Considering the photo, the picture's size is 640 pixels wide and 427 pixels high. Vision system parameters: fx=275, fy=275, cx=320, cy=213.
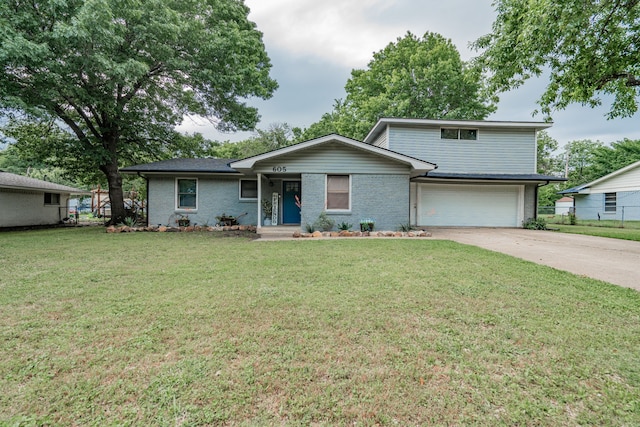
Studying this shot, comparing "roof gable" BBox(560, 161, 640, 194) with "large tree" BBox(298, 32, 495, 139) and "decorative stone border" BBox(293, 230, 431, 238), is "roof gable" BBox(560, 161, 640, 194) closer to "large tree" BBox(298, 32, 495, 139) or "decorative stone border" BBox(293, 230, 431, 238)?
"large tree" BBox(298, 32, 495, 139)

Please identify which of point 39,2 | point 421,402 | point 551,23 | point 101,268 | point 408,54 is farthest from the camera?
point 408,54

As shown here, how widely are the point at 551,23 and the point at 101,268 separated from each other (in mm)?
10679

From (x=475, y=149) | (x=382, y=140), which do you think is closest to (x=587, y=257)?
(x=475, y=149)

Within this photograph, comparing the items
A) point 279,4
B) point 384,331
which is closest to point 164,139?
point 279,4

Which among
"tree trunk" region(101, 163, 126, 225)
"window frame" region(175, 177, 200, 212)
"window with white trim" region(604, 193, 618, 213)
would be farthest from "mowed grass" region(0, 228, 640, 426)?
"window with white trim" region(604, 193, 618, 213)

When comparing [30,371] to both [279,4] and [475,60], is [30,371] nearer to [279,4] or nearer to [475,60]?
[475,60]

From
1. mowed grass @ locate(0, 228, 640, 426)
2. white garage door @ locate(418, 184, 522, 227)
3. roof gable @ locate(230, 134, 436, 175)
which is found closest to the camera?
mowed grass @ locate(0, 228, 640, 426)

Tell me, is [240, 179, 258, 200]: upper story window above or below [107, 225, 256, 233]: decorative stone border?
above

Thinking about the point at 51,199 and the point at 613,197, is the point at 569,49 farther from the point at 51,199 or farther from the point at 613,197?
the point at 51,199

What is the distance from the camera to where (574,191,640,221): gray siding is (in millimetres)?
17609

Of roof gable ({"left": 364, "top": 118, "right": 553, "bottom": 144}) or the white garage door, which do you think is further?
the white garage door

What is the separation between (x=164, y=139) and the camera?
1534cm

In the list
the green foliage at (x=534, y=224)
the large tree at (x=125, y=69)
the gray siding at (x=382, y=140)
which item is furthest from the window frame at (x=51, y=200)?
the green foliage at (x=534, y=224)

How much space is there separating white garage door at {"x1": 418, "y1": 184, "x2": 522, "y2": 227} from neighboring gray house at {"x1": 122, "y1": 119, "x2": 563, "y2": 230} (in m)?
0.05
